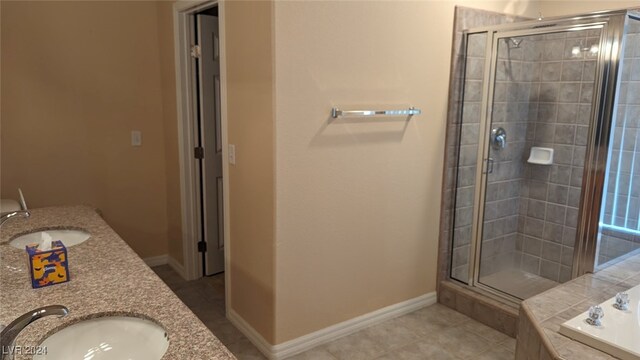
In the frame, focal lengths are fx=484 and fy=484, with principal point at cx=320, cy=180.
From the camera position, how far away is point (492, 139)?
3240mm

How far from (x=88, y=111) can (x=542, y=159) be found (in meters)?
3.22

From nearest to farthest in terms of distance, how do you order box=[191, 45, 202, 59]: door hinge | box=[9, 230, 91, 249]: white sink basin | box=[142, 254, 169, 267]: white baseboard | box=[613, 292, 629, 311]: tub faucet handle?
1. box=[613, 292, 629, 311]: tub faucet handle
2. box=[9, 230, 91, 249]: white sink basin
3. box=[191, 45, 202, 59]: door hinge
4. box=[142, 254, 169, 267]: white baseboard

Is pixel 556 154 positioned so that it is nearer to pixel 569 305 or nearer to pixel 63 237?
pixel 569 305

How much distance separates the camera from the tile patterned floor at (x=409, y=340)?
267 cm

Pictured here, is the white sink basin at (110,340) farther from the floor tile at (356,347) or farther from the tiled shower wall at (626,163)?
the tiled shower wall at (626,163)

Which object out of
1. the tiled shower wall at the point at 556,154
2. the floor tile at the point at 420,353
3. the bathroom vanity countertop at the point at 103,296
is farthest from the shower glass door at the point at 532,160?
the bathroom vanity countertop at the point at 103,296

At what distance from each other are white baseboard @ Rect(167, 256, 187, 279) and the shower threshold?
2.17 metres

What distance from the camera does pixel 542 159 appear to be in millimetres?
3463

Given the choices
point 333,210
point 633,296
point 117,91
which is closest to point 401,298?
point 333,210

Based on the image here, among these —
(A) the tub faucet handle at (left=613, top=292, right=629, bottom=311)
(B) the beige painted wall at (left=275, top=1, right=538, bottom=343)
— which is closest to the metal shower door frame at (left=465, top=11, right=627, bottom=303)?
(B) the beige painted wall at (left=275, top=1, right=538, bottom=343)

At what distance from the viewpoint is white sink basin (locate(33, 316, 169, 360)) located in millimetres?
1326

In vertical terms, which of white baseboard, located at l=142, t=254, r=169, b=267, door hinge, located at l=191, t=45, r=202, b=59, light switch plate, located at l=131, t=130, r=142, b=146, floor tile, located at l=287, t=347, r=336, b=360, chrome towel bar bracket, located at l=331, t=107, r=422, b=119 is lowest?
floor tile, located at l=287, t=347, r=336, b=360

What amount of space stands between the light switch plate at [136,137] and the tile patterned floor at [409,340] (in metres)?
1.25

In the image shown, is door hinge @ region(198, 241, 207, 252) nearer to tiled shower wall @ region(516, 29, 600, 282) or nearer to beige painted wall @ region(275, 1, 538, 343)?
beige painted wall @ region(275, 1, 538, 343)
